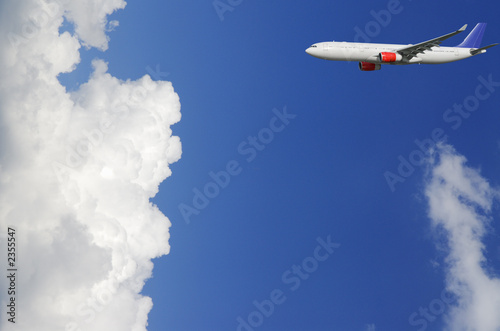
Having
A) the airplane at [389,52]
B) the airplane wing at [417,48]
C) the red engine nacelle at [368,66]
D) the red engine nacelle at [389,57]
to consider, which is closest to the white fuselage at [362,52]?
the airplane at [389,52]

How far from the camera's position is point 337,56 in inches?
4660

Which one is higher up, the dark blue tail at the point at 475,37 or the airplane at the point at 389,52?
the dark blue tail at the point at 475,37

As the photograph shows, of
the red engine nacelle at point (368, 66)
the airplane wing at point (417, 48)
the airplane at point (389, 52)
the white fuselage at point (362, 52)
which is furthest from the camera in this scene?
the red engine nacelle at point (368, 66)

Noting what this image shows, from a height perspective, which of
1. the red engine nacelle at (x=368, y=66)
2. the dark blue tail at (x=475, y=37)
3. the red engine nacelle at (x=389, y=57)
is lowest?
the red engine nacelle at (x=389, y=57)

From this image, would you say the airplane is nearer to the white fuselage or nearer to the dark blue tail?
the white fuselage

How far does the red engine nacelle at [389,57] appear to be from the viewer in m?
121

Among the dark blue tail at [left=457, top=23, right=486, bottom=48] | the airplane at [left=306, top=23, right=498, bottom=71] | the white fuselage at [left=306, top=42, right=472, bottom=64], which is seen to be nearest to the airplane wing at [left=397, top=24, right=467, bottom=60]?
the airplane at [left=306, top=23, right=498, bottom=71]

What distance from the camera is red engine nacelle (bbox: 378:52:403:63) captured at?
395ft

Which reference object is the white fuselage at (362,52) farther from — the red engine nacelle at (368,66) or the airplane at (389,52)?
the red engine nacelle at (368,66)

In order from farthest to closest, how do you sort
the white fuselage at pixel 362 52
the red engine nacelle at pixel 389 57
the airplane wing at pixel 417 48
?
the airplane wing at pixel 417 48 < the red engine nacelle at pixel 389 57 < the white fuselage at pixel 362 52

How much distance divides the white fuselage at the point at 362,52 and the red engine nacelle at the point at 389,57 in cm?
102

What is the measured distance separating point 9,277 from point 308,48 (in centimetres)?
7062

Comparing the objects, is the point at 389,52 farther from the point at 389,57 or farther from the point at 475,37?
the point at 475,37

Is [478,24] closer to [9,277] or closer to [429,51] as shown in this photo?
[429,51]
